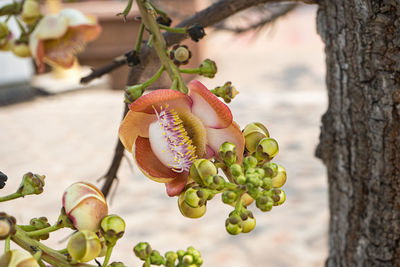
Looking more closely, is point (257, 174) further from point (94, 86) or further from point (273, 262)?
point (94, 86)

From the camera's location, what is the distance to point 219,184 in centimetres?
23

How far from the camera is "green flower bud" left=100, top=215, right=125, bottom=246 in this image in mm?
244

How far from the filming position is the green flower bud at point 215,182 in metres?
0.23

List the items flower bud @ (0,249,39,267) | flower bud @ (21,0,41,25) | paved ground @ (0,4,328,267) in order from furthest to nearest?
1. paved ground @ (0,4,328,267)
2. flower bud @ (21,0,41,25)
3. flower bud @ (0,249,39,267)

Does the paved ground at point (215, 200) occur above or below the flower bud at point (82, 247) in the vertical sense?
below

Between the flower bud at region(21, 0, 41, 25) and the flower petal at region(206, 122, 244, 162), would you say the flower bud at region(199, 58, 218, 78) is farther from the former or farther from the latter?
the flower bud at region(21, 0, 41, 25)

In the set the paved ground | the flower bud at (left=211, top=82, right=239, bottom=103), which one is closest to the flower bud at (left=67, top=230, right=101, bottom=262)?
the flower bud at (left=211, top=82, right=239, bottom=103)

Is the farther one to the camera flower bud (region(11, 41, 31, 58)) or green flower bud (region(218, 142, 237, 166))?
flower bud (region(11, 41, 31, 58))

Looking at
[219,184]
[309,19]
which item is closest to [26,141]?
[219,184]

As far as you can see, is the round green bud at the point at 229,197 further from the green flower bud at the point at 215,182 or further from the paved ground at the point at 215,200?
the paved ground at the point at 215,200

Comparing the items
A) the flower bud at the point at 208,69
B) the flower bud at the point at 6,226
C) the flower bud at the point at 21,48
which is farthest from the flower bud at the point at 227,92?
the flower bud at the point at 21,48

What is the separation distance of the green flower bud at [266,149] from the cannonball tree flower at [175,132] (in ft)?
0.04

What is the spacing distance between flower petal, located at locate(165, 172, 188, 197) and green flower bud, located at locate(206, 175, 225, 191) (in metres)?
0.04

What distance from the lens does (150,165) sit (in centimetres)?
27
